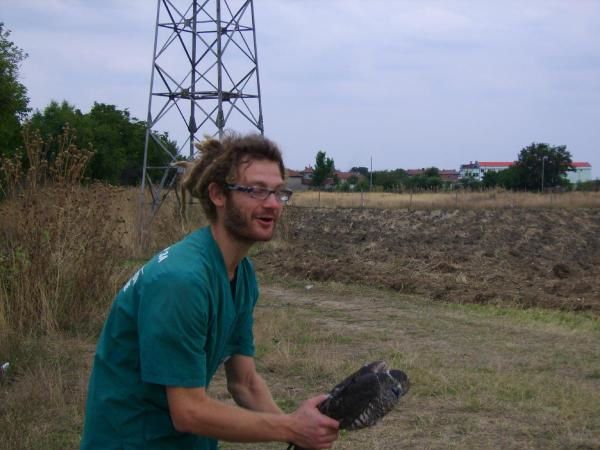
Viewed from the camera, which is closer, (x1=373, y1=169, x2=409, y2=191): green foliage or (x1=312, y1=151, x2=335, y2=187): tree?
(x1=312, y1=151, x2=335, y2=187): tree

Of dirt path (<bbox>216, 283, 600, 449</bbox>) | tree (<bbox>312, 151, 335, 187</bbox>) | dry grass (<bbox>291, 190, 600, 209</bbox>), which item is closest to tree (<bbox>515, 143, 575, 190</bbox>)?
tree (<bbox>312, 151, 335, 187</bbox>)

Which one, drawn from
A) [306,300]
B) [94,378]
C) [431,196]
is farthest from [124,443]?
[431,196]

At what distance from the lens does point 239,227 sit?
2553 millimetres

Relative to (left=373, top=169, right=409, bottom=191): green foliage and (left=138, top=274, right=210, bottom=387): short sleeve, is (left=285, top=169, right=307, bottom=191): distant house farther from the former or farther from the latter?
(left=373, top=169, right=409, bottom=191): green foliage

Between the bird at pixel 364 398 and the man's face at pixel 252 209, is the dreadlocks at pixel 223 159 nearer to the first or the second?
the man's face at pixel 252 209

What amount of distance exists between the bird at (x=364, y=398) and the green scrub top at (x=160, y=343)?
1.31 ft

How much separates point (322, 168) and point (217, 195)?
6496 cm

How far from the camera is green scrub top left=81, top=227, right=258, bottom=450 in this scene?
2.29 meters

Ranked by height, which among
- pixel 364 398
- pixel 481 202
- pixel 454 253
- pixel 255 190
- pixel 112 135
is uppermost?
pixel 112 135

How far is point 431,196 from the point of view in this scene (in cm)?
3338

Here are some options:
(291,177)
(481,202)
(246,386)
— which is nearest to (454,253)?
(481,202)

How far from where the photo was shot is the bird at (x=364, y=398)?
7.86 feet

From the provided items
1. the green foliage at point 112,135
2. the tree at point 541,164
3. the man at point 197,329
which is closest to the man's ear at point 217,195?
the man at point 197,329

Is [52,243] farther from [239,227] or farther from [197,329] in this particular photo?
[197,329]
